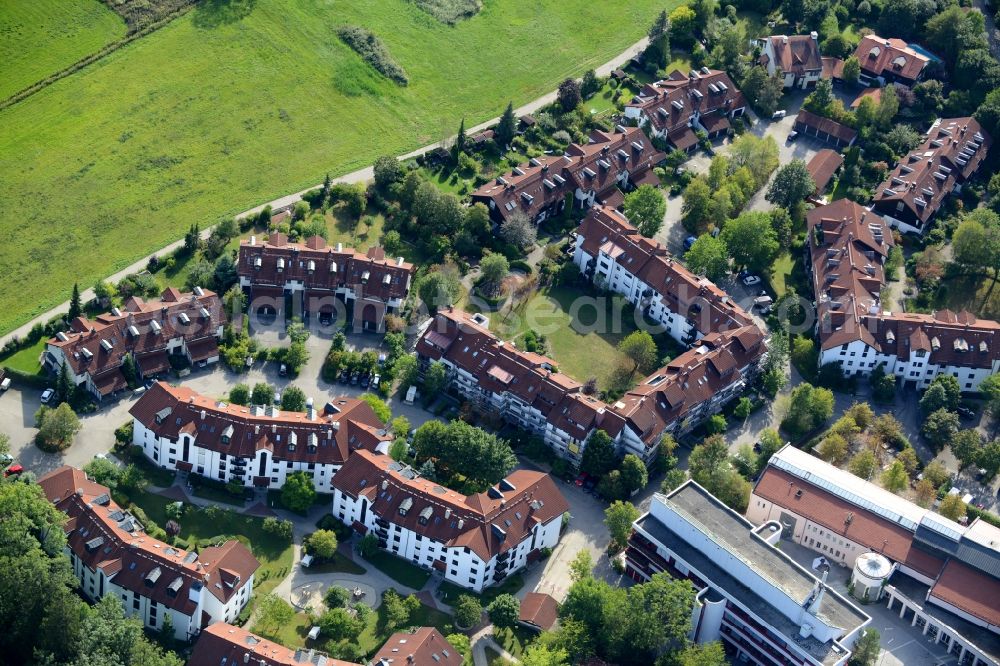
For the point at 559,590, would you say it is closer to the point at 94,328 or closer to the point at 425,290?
the point at 425,290

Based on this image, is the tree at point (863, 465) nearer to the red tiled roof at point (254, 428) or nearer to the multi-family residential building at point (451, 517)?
the multi-family residential building at point (451, 517)

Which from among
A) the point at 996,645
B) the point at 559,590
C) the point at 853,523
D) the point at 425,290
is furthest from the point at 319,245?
the point at 996,645

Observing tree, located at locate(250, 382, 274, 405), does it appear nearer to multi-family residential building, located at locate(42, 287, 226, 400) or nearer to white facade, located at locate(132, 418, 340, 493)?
multi-family residential building, located at locate(42, 287, 226, 400)

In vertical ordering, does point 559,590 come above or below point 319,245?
below

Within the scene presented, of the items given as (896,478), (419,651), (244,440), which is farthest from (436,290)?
(896,478)

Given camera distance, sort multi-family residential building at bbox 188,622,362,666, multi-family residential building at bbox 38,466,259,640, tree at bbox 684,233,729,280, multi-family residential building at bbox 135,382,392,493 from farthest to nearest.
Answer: tree at bbox 684,233,729,280
multi-family residential building at bbox 135,382,392,493
multi-family residential building at bbox 38,466,259,640
multi-family residential building at bbox 188,622,362,666

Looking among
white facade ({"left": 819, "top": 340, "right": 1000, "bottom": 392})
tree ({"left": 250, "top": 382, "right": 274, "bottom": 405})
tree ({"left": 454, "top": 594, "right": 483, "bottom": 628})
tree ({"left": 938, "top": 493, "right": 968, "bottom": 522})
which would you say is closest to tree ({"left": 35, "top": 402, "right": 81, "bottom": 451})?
tree ({"left": 250, "top": 382, "right": 274, "bottom": 405})
